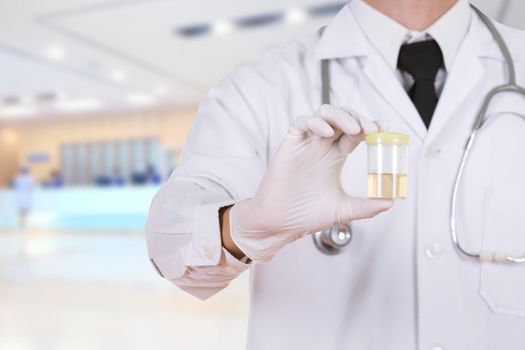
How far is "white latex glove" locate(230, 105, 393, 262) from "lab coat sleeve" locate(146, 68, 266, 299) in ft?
A: 0.16

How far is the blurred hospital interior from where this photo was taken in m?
3.27

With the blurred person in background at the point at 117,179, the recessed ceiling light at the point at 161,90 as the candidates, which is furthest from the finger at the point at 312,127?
the blurred person in background at the point at 117,179

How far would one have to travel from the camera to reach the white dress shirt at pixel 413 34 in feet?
2.85

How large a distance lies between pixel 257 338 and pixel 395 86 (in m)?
0.49

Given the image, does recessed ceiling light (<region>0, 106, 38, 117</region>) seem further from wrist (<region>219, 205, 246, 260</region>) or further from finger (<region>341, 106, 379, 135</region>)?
finger (<region>341, 106, 379, 135</region>)

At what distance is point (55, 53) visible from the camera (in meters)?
7.53

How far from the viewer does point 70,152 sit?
14.6m

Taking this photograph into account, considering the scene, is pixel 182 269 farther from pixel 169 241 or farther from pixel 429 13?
pixel 429 13

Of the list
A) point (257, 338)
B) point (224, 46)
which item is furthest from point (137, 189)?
point (257, 338)

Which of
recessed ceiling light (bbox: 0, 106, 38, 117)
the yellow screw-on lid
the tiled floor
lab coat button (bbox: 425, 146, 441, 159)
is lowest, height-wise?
the tiled floor

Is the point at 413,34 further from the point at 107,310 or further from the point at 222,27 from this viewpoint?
the point at 222,27

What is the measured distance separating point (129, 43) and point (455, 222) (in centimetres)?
671

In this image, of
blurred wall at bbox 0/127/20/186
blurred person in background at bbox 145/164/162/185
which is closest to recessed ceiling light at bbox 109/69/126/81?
blurred person in background at bbox 145/164/162/185

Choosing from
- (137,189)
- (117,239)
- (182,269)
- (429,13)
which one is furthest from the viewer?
(137,189)
